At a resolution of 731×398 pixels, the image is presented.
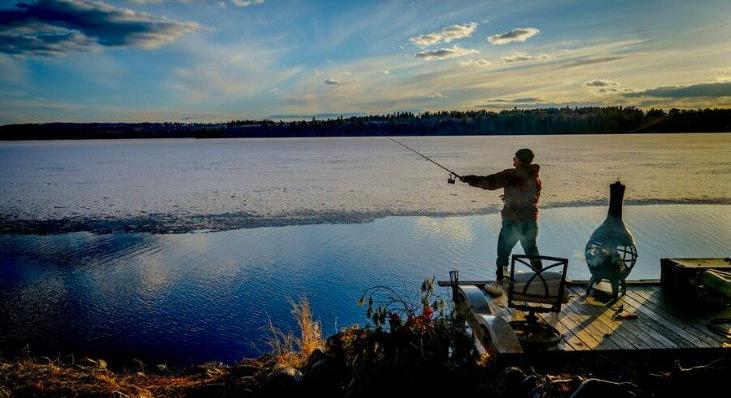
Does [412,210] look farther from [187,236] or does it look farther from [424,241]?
[187,236]

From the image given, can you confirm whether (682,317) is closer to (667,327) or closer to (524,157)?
(667,327)

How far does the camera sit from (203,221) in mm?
15922

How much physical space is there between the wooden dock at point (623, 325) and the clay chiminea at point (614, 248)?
378 mm

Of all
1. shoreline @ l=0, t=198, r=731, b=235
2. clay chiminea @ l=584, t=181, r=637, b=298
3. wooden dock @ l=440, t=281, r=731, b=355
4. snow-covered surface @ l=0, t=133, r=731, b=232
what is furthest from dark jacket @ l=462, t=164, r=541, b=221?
snow-covered surface @ l=0, t=133, r=731, b=232

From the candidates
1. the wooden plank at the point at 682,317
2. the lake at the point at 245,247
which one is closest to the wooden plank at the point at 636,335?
the wooden plank at the point at 682,317

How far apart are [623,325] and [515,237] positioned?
1926mm

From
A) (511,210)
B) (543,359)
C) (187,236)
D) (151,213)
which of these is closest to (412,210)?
(187,236)

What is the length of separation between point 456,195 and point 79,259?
14114 mm

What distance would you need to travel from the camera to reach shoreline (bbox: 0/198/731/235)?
14734 mm

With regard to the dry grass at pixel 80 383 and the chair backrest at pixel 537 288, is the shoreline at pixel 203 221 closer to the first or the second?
the dry grass at pixel 80 383

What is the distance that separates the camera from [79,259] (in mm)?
11672

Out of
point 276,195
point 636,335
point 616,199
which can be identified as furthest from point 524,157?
point 276,195

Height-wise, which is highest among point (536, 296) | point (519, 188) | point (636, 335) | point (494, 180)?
point (494, 180)

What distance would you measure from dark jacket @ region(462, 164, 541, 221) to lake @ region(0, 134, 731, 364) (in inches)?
114
